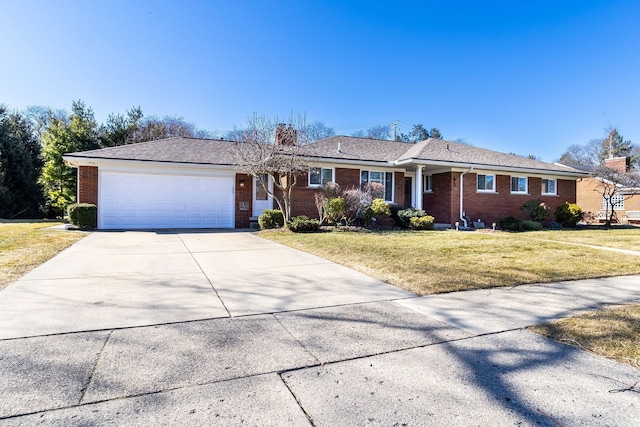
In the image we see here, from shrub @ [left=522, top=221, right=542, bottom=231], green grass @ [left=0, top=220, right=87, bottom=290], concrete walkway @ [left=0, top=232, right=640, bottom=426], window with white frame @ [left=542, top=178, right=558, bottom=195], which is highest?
window with white frame @ [left=542, top=178, right=558, bottom=195]

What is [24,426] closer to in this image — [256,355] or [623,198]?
[256,355]

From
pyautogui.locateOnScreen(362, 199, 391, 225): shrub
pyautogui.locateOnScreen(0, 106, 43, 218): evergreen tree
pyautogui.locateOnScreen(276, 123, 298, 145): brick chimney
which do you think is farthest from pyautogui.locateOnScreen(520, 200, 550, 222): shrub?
pyautogui.locateOnScreen(0, 106, 43, 218): evergreen tree

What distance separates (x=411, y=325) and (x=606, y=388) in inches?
63.0

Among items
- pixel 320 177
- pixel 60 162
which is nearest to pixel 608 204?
pixel 320 177

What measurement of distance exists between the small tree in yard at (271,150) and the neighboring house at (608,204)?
20236 mm

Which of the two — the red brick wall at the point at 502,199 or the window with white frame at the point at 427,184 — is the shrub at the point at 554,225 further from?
the window with white frame at the point at 427,184

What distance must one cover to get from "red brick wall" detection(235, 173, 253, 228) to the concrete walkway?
33.4 ft

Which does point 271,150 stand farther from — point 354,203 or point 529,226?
point 529,226

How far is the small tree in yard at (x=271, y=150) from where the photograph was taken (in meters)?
12.8

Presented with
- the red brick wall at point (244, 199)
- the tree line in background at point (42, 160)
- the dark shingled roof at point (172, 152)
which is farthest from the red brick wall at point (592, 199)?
the tree line in background at point (42, 160)

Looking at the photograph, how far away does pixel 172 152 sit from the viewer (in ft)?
50.5

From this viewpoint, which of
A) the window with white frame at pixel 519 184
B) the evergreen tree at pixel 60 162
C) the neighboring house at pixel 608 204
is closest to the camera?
the window with white frame at pixel 519 184

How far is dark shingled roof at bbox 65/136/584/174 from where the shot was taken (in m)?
14.5

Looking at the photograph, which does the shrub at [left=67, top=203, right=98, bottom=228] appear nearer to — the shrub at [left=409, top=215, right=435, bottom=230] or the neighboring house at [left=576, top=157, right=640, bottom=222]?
the shrub at [left=409, top=215, right=435, bottom=230]
